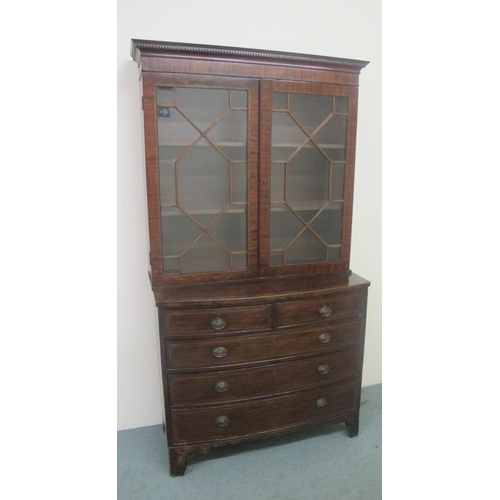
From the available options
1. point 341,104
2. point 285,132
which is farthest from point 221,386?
point 341,104

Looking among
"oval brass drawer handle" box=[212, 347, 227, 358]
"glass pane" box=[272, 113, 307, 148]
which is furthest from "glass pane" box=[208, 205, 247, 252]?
"oval brass drawer handle" box=[212, 347, 227, 358]

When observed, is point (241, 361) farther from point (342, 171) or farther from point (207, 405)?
point (342, 171)

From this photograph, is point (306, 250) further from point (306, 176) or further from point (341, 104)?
point (341, 104)

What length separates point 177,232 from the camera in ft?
5.71

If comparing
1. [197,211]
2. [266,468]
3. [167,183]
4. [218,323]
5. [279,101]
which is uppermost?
[279,101]

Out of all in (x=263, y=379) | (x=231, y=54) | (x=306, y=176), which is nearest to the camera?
(x=231, y=54)

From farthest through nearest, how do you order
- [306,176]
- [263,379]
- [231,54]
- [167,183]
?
[306,176]
[263,379]
[167,183]
[231,54]

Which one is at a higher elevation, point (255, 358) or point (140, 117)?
point (140, 117)

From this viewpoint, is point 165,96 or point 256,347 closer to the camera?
point 165,96

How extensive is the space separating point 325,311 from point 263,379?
0.43 m

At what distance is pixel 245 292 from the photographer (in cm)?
172

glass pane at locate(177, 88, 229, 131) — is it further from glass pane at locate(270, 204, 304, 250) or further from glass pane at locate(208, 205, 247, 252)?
glass pane at locate(270, 204, 304, 250)

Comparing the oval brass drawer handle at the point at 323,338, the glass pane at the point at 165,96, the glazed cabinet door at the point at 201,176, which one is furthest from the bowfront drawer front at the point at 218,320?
the glass pane at the point at 165,96

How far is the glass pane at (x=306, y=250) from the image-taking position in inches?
75.0
